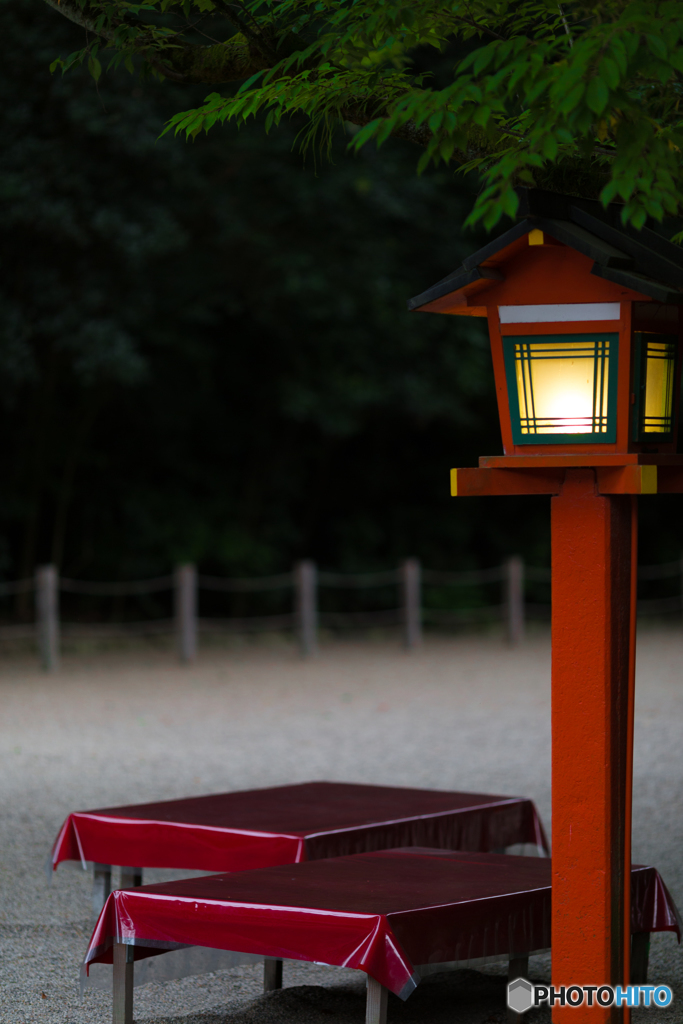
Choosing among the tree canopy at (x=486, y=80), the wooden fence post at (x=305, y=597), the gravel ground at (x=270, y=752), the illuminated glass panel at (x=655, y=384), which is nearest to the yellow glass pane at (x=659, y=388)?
the illuminated glass panel at (x=655, y=384)

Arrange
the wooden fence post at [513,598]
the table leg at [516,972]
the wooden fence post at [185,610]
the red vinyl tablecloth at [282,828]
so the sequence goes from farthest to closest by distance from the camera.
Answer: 1. the wooden fence post at [513,598]
2. the wooden fence post at [185,610]
3. the red vinyl tablecloth at [282,828]
4. the table leg at [516,972]

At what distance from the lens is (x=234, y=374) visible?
630 inches

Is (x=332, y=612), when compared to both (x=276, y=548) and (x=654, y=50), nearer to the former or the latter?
(x=276, y=548)

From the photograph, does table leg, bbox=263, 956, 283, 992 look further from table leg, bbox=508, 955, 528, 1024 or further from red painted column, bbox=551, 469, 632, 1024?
red painted column, bbox=551, 469, 632, 1024

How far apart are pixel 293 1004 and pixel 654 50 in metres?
2.87

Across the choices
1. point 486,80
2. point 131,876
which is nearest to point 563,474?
point 486,80

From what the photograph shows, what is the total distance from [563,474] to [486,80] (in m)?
0.99

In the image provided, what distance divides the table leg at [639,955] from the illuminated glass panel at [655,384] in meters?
1.61

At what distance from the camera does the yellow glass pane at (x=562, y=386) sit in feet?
10.0

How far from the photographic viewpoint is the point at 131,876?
174 inches

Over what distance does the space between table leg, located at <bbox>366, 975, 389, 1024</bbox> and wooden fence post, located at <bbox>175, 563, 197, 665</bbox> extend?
9279 millimetres

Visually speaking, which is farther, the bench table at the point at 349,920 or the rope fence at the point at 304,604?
the rope fence at the point at 304,604

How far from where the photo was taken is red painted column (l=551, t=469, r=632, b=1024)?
9.71 ft

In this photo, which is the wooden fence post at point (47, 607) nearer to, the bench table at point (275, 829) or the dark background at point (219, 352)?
the dark background at point (219, 352)
